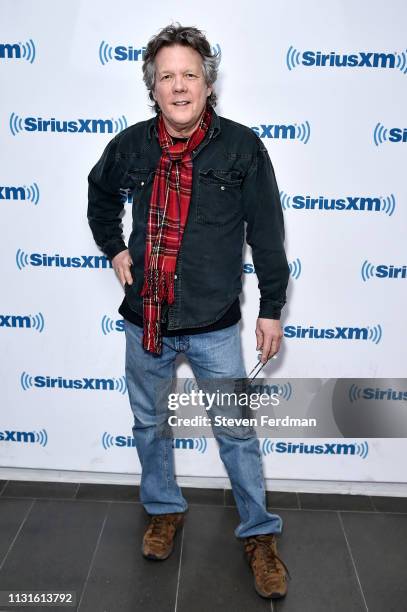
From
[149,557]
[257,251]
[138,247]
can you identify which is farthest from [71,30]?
[149,557]

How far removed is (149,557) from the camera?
92.1 inches

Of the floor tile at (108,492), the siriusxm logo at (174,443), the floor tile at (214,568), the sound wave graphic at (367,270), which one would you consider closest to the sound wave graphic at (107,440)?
the siriusxm logo at (174,443)

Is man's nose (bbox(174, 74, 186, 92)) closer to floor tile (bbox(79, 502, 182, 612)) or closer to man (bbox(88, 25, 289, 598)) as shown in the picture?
man (bbox(88, 25, 289, 598))

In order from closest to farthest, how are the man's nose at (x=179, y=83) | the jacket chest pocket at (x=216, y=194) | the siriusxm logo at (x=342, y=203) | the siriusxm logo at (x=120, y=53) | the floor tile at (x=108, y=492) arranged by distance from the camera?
the man's nose at (x=179, y=83) → the jacket chest pocket at (x=216, y=194) → the siriusxm logo at (x=120, y=53) → the siriusxm logo at (x=342, y=203) → the floor tile at (x=108, y=492)

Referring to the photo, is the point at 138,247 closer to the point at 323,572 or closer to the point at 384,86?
the point at 384,86

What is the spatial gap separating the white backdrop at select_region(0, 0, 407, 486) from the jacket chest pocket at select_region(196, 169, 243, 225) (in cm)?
36

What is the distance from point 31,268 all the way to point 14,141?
0.48 meters

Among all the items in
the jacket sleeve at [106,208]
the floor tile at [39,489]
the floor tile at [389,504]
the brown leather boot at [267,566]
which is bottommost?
the floor tile at [39,489]

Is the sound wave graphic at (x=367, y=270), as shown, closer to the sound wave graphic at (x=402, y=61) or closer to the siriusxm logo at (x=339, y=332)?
the siriusxm logo at (x=339, y=332)

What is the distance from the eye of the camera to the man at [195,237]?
2.00 meters

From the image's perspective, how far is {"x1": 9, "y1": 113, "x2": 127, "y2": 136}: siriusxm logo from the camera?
2318 millimetres

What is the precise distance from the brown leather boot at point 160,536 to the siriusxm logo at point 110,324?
2.44 feet

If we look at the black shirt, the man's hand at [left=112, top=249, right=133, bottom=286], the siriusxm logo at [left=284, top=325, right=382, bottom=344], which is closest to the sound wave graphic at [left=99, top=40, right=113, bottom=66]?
the man's hand at [left=112, top=249, right=133, bottom=286]

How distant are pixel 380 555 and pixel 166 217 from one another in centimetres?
147
